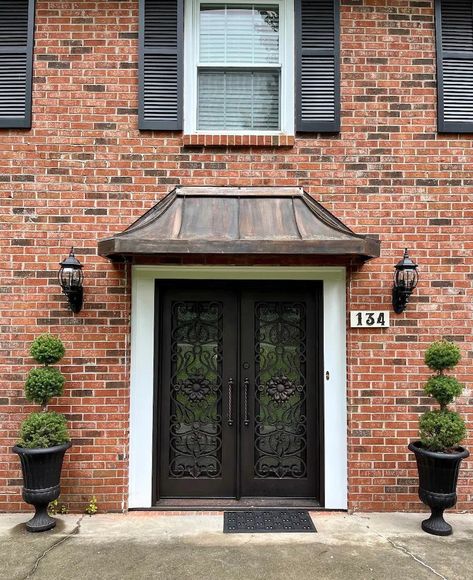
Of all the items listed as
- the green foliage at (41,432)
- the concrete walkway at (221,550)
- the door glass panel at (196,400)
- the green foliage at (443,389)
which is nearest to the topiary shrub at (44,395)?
the green foliage at (41,432)

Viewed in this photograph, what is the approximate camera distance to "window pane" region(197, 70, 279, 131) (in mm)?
4773

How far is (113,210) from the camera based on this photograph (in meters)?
4.45

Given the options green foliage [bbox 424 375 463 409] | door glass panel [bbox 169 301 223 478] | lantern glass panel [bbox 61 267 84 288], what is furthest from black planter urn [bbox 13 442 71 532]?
green foliage [bbox 424 375 463 409]

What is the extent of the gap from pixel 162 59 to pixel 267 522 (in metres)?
4.61

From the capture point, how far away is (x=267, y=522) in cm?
404

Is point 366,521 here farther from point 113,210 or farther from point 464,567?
point 113,210

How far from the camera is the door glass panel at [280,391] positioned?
4465 mm

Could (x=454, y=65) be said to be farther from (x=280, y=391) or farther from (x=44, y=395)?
(x=44, y=395)

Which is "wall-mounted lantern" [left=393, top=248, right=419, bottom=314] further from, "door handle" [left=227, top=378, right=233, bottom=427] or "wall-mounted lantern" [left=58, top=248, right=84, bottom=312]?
"wall-mounted lantern" [left=58, top=248, right=84, bottom=312]

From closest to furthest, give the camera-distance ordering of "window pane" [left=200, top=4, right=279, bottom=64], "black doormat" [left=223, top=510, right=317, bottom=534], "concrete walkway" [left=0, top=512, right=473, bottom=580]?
"concrete walkway" [left=0, top=512, right=473, bottom=580], "black doormat" [left=223, top=510, right=317, bottom=534], "window pane" [left=200, top=4, right=279, bottom=64]

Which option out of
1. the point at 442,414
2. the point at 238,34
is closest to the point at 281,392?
the point at 442,414

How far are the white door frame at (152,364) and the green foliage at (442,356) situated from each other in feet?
2.67

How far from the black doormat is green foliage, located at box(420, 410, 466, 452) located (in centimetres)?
128

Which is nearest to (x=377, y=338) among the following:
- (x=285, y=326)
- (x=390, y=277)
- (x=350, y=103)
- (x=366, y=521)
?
(x=390, y=277)
